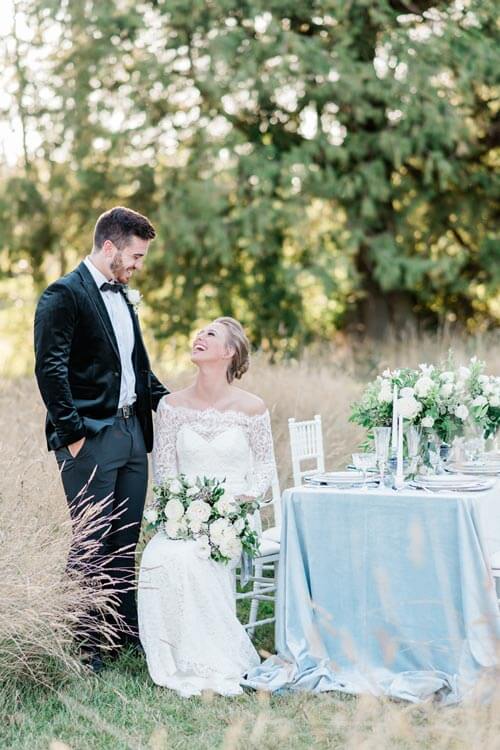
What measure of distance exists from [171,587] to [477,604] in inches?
48.7

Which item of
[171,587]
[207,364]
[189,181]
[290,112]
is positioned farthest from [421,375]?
[290,112]

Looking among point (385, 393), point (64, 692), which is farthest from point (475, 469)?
point (64, 692)

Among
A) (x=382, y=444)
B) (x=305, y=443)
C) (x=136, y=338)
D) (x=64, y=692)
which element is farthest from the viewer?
(x=305, y=443)

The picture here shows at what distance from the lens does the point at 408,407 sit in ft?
14.7

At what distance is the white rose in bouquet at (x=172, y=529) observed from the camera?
14.9ft

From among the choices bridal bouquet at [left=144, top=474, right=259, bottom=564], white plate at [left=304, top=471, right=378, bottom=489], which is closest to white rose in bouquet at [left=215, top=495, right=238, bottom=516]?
bridal bouquet at [left=144, top=474, right=259, bottom=564]

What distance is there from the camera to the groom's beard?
4613mm

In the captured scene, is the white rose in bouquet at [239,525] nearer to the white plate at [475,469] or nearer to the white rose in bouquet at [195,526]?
the white rose in bouquet at [195,526]

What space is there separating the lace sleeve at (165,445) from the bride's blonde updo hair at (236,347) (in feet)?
1.10

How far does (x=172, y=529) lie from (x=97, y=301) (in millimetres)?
1001

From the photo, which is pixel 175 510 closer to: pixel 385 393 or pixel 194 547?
pixel 194 547

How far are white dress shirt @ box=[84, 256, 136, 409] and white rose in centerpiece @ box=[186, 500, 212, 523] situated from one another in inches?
20.8

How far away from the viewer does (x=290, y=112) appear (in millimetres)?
13297

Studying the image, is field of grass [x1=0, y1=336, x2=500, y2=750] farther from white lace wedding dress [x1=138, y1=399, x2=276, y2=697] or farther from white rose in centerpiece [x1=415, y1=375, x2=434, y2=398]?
white rose in centerpiece [x1=415, y1=375, x2=434, y2=398]
